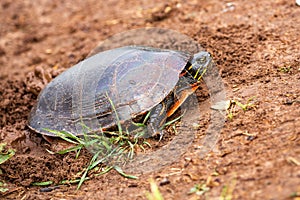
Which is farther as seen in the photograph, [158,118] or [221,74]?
[221,74]

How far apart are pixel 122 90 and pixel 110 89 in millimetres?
128

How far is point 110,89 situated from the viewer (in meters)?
3.77

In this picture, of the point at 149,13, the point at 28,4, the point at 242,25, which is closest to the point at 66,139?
the point at 242,25

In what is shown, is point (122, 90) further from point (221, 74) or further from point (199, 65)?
point (221, 74)

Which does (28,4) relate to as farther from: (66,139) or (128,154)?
(128,154)

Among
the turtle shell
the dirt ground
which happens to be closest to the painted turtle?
the turtle shell

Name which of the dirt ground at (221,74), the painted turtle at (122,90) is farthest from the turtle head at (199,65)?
the dirt ground at (221,74)

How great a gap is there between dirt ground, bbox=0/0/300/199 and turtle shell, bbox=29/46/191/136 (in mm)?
367

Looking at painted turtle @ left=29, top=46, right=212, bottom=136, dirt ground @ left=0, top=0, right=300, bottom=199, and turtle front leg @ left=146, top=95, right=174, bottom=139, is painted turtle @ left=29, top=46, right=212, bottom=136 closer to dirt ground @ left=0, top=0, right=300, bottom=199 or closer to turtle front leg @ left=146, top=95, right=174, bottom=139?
turtle front leg @ left=146, top=95, right=174, bottom=139

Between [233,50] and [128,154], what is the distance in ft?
6.17

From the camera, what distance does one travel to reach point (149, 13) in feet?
20.9

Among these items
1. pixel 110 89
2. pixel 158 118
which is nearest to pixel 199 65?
pixel 158 118

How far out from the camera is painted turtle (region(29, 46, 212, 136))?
12.1 feet

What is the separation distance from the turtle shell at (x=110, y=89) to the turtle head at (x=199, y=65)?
3.7 inches
